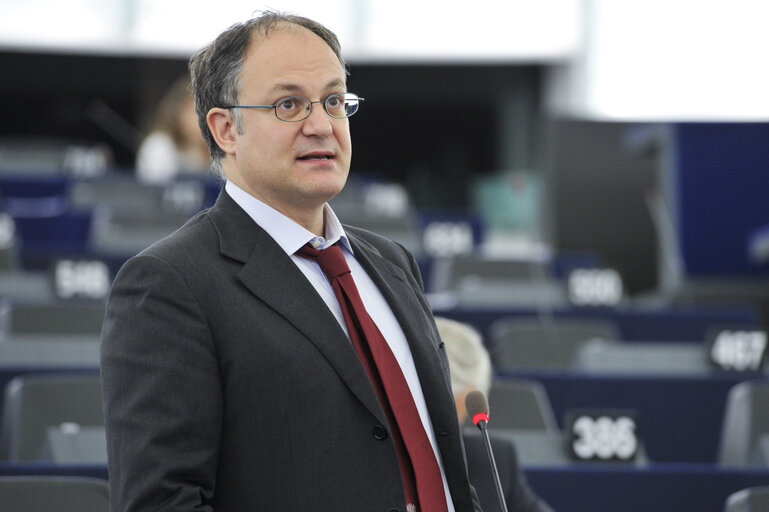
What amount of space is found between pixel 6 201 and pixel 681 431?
16.9 feet

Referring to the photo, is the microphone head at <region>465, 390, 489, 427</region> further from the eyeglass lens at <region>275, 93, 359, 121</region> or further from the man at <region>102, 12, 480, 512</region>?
the eyeglass lens at <region>275, 93, 359, 121</region>

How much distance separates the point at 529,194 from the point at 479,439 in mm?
9501

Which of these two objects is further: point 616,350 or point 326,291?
point 616,350

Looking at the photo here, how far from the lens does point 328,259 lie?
61.6 inches

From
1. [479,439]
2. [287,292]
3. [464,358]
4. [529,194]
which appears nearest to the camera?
[287,292]

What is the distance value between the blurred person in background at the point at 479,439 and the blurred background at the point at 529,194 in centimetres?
28

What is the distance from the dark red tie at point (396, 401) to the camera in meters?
1.48

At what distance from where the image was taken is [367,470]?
1423 millimetres

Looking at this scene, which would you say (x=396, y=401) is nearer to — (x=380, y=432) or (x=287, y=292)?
(x=380, y=432)

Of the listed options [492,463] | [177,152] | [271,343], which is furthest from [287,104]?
[177,152]

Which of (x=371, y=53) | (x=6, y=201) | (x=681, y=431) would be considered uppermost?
(x=371, y=53)

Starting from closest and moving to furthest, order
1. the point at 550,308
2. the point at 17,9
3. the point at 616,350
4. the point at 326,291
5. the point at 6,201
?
the point at 326,291 → the point at 616,350 → the point at 550,308 → the point at 6,201 → the point at 17,9

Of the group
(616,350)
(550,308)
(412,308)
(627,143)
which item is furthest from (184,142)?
(412,308)

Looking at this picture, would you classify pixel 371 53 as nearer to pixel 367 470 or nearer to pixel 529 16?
pixel 529 16
